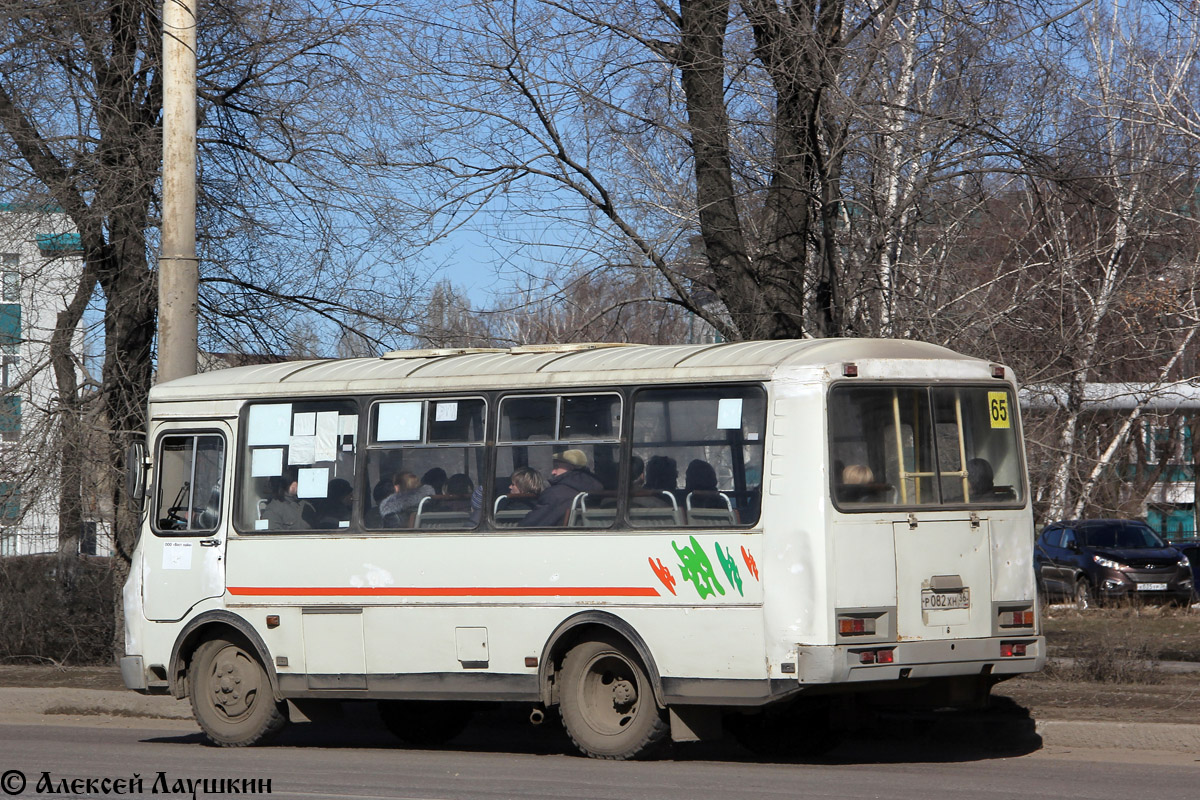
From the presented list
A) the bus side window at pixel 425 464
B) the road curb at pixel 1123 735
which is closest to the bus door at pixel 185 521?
the bus side window at pixel 425 464

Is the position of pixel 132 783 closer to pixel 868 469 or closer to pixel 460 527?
pixel 460 527

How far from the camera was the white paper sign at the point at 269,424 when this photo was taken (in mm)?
11578

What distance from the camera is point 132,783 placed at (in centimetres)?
926

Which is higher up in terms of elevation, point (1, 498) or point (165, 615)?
point (1, 498)

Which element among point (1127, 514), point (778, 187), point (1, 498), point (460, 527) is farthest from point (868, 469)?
point (1127, 514)

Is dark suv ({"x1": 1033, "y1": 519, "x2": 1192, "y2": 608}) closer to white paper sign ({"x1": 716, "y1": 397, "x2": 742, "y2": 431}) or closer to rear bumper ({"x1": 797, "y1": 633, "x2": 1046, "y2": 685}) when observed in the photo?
rear bumper ({"x1": 797, "y1": 633, "x2": 1046, "y2": 685})

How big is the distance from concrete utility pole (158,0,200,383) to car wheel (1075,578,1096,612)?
55.7ft

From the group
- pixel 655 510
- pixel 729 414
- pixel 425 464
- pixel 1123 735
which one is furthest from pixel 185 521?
pixel 1123 735

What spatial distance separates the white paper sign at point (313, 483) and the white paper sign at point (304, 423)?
0.29 metres

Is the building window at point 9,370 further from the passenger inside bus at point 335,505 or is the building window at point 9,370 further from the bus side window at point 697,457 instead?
the bus side window at point 697,457

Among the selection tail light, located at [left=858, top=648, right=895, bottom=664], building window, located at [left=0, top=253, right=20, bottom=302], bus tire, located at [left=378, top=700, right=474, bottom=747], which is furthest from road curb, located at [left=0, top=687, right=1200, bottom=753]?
building window, located at [left=0, top=253, right=20, bottom=302]

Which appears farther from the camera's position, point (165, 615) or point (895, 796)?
point (165, 615)

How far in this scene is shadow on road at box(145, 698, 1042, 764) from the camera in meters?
10.5

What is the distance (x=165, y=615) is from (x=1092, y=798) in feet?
23.2
